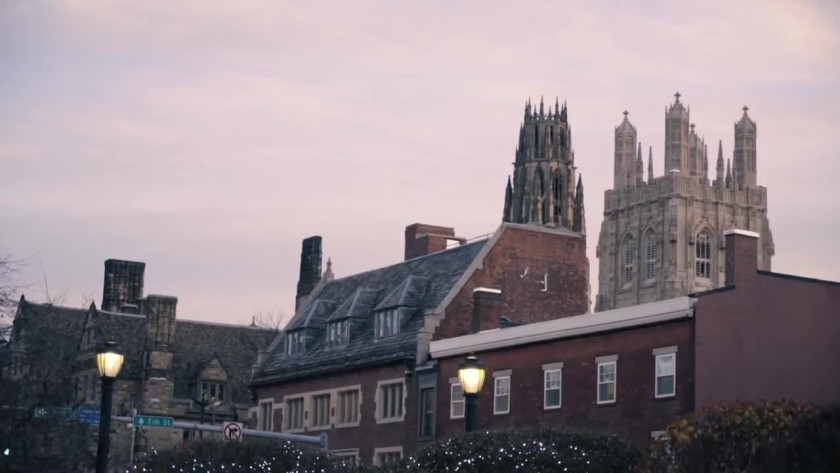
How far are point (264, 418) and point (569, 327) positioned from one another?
25.7 meters

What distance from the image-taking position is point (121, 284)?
338ft

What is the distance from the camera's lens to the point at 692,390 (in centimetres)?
4919

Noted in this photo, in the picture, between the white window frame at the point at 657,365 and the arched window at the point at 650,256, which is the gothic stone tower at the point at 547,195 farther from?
the white window frame at the point at 657,365

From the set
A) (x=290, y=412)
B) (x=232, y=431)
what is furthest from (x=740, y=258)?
(x=290, y=412)

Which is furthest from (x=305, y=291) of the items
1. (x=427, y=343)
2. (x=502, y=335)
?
(x=502, y=335)

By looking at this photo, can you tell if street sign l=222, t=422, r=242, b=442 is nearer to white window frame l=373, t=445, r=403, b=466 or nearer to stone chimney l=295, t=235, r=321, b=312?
white window frame l=373, t=445, r=403, b=466

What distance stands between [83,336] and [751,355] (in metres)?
56.2

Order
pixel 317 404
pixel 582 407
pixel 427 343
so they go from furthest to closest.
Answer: pixel 317 404 < pixel 427 343 < pixel 582 407

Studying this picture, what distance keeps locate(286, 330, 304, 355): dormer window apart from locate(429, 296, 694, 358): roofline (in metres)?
13.4

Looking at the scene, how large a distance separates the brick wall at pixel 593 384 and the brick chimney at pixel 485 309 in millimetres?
3241

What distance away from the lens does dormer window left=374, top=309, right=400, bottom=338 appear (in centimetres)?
6769

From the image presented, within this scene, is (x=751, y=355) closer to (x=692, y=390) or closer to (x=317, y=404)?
(x=692, y=390)

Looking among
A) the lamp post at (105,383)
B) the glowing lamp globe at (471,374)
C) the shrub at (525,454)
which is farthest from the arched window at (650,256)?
the lamp post at (105,383)

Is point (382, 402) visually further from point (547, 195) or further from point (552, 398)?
point (547, 195)
